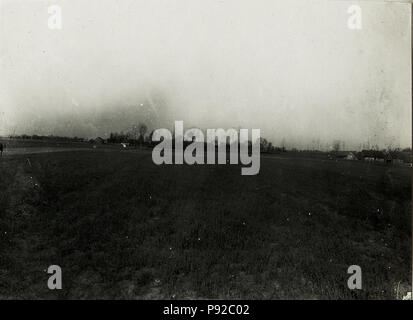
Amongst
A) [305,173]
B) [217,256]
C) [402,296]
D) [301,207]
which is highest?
[305,173]

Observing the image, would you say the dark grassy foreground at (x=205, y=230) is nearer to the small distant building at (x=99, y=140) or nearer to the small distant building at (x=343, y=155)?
the small distant building at (x=343, y=155)

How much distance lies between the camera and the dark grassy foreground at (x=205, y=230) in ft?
21.9

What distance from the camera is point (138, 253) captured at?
7.34 meters

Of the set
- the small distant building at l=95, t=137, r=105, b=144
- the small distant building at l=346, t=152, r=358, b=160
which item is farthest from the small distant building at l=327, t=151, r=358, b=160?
the small distant building at l=95, t=137, r=105, b=144

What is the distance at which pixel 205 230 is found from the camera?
8195mm

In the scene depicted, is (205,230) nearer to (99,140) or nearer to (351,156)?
(99,140)

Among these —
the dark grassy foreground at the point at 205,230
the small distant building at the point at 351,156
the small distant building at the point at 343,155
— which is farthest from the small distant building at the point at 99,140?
the small distant building at the point at 351,156

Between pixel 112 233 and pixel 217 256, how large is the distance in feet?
10.9

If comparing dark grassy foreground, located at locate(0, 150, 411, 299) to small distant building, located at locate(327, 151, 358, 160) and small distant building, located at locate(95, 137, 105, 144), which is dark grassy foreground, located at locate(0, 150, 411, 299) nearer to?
small distant building, located at locate(327, 151, 358, 160)

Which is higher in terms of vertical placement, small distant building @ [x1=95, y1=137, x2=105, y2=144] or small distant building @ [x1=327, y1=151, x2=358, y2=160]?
small distant building @ [x1=95, y1=137, x2=105, y2=144]

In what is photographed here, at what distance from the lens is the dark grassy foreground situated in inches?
262

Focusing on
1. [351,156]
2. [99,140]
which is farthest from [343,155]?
[99,140]
